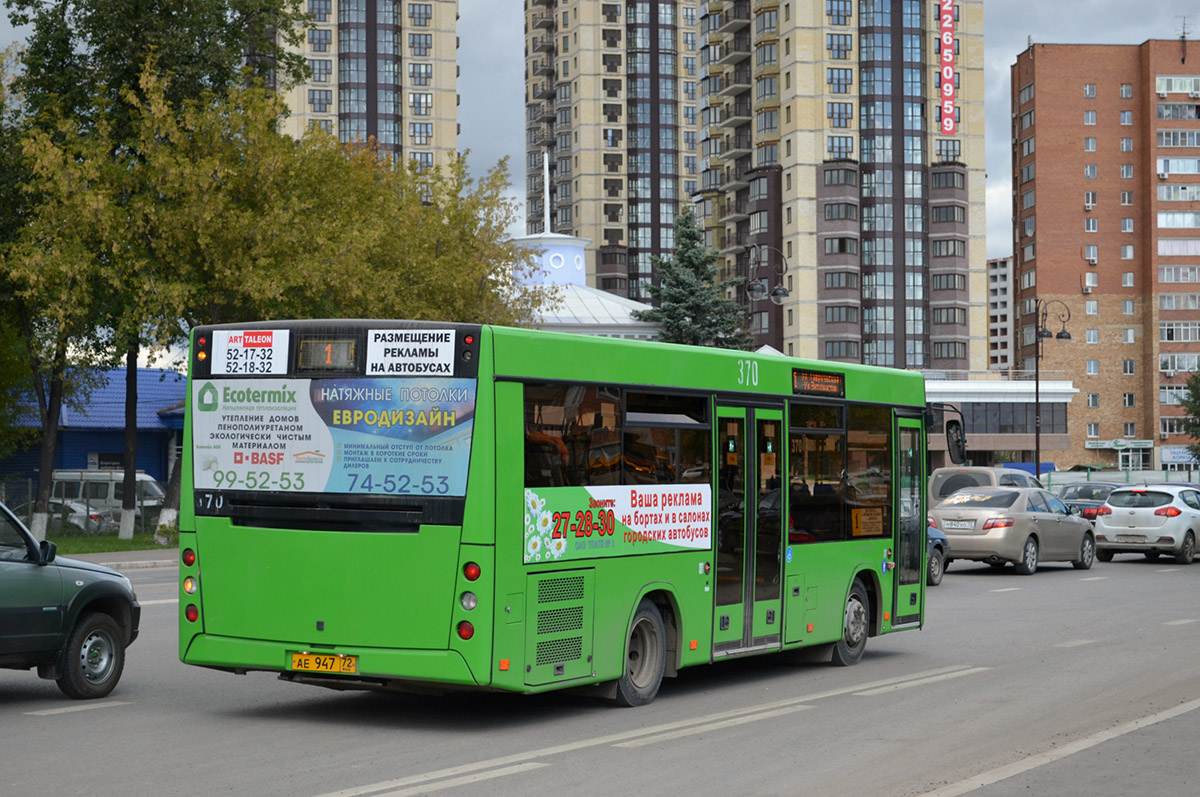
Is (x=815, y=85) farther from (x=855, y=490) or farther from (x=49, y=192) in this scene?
(x=855, y=490)

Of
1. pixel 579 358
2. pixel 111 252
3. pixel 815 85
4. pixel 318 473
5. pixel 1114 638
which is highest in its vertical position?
pixel 815 85

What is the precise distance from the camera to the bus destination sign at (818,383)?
13.6 m

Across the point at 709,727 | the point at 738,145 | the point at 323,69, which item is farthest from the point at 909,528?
the point at 323,69

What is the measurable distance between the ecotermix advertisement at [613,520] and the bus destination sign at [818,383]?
1840 millimetres

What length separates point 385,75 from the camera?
14062 cm

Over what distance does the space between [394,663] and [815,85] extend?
107550mm

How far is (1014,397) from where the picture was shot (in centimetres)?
11088

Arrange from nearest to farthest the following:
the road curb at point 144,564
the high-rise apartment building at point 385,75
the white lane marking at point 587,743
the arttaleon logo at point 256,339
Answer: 1. the white lane marking at point 587,743
2. the arttaleon logo at point 256,339
3. the road curb at point 144,564
4. the high-rise apartment building at point 385,75

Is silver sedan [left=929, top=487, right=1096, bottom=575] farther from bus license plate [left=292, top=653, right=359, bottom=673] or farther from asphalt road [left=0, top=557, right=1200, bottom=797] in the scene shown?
bus license plate [left=292, top=653, right=359, bottom=673]

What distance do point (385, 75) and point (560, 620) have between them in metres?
135

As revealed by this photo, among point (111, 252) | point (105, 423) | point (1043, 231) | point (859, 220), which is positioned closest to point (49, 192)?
point (111, 252)

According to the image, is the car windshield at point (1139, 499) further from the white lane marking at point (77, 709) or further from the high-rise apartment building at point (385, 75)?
the high-rise apartment building at point (385, 75)

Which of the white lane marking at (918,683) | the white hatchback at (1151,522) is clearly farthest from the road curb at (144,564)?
the white hatchback at (1151,522)

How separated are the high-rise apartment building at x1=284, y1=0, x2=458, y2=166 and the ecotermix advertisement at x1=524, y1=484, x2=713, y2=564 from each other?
130032mm
